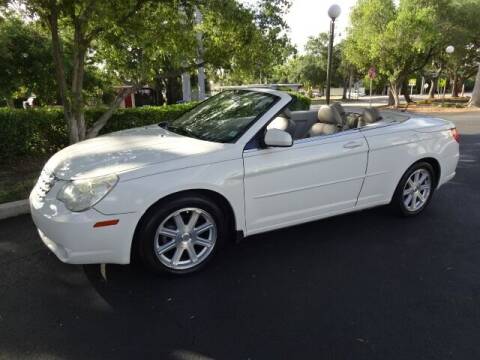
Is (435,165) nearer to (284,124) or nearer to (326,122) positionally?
(326,122)

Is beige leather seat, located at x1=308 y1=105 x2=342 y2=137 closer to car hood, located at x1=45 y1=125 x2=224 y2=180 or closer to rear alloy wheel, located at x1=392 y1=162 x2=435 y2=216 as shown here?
rear alloy wheel, located at x1=392 y1=162 x2=435 y2=216

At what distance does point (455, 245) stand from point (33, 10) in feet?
19.7

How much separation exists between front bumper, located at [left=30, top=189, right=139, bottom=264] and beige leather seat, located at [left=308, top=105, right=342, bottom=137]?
93.1 inches

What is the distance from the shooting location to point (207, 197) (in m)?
3.28

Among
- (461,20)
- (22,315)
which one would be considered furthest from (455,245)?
(461,20)

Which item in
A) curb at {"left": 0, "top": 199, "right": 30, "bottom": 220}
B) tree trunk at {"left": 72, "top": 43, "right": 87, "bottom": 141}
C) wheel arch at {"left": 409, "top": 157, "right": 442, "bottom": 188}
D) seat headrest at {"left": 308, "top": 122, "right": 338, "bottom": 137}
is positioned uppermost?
tree trunk at {"left": 72, "top": 43, "right": 87, "bottom": 141}

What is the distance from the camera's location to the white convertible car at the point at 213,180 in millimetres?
2926

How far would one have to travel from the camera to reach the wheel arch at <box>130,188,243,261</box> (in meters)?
3.05

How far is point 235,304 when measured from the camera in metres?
2.94

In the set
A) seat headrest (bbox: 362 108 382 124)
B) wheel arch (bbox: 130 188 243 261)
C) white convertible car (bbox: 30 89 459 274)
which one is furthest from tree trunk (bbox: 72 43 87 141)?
seat headrest (bbox: 362 108 382 124)

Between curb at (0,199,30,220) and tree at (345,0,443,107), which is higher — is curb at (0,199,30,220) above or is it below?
below

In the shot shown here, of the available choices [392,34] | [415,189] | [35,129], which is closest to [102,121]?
[35,129]

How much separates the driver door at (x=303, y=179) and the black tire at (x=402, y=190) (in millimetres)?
663

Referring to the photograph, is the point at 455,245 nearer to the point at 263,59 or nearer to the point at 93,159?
the point at 93,159
